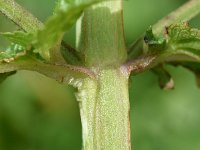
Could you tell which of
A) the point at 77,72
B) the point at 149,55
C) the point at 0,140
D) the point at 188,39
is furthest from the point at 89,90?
the point at 0,140

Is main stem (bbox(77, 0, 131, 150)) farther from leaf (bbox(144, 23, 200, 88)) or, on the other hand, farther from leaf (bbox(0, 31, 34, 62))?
leaf (bbox(0, 31, 34, 62))

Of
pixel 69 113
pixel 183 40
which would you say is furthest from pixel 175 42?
pixel 69 113

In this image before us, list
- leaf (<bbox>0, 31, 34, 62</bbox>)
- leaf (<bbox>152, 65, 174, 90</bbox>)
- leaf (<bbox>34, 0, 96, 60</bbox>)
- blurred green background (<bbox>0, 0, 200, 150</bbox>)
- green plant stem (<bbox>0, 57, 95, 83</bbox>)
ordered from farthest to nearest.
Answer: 1. blurred green background (<bbox>0, 0, 200, 150</bbox>)
2. leaf (<bbox>152, 65, 174, 90</bbox>)
3. green plant stem (<bbox>0, 57, 95, 83</bbox>)
4. leaf (<bbox>0, 31, 34, 62</bbox>)
5. leaf (<bbox>34, 0, 96, 60</bbox>)

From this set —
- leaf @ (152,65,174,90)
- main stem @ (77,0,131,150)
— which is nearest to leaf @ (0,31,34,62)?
main stem @ (77,0,131,150)

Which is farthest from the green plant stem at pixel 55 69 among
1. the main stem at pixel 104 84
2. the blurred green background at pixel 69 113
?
the blurred green background at pixel 69 113

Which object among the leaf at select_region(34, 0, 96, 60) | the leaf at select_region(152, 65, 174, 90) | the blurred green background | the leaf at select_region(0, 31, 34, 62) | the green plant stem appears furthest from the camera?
the blurred green background

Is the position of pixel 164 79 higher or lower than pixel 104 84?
higher

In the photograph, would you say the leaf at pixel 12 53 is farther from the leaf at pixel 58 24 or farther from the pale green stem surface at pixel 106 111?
the pale green stem surface at pixel 106 111

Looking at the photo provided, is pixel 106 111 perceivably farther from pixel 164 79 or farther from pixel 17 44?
pixel 164 79
